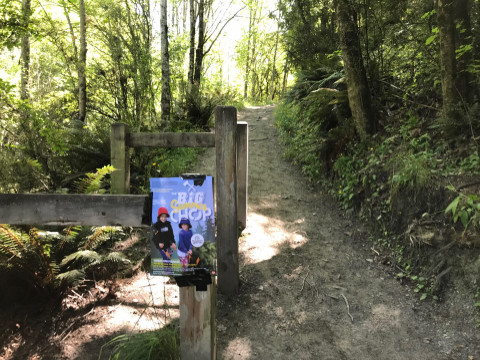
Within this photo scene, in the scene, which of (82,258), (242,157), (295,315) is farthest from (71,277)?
(242,157)

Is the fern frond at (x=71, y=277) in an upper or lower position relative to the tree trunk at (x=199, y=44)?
lower

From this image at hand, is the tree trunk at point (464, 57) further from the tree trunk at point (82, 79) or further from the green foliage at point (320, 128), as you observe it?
the tree trunk at point (82, 79)

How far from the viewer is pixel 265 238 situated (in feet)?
15.8

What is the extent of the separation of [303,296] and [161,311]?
1.58 meters

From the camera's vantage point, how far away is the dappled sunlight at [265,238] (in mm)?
4417

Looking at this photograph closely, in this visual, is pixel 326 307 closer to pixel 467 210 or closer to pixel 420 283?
pixel 420 283

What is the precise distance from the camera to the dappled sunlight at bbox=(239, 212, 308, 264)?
14.5 ft

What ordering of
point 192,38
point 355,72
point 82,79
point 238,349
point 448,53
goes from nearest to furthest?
point 238,349, point 448,53, point 355,72, point 82,79, point 192,38

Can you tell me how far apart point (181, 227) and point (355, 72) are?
525cm

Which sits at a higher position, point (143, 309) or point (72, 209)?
point (72, 209)

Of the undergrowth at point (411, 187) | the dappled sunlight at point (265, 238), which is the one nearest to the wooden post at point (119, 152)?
the dappled sunlight at point (265, 238)

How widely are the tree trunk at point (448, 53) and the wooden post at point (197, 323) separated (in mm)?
4201

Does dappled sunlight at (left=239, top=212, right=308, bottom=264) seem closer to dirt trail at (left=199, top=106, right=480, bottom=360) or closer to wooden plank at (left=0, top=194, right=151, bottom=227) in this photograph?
dirt trail at (left=199, top=106, right=480, bottom=360)

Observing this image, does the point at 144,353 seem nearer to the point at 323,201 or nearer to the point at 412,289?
the point at 412,289
